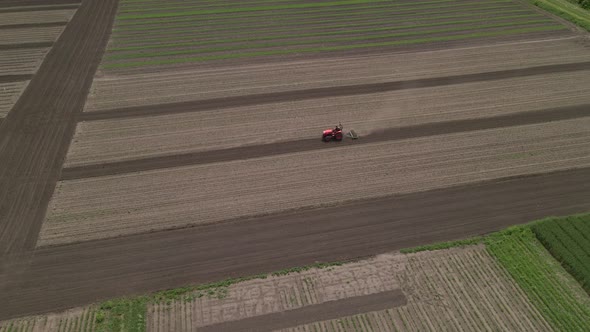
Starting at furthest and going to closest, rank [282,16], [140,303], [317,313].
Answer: [282,16], [140,303], [317,313]

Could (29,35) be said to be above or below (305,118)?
above

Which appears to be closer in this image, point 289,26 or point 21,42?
point 21,42

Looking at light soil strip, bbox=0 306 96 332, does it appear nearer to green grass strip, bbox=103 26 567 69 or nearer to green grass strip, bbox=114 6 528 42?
green grass strip, bbox=103 26 567 69

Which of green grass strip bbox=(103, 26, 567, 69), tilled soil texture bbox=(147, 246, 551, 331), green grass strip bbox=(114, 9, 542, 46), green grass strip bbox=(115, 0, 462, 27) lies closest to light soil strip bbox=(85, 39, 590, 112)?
green grass strip bbox=(103, 26, 567, 69)

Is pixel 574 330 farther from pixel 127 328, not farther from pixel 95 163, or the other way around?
pixel 95 163

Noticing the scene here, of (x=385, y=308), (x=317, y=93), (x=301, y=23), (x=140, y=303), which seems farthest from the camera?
(x=301, y=23)

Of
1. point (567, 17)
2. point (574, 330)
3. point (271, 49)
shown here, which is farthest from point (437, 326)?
point (567, 17)

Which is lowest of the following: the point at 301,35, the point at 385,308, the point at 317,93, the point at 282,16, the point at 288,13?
the point at 385,308

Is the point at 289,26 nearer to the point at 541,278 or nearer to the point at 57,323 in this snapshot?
the point at 541,278

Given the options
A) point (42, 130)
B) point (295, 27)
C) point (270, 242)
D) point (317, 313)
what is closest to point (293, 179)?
point (270, 242)
